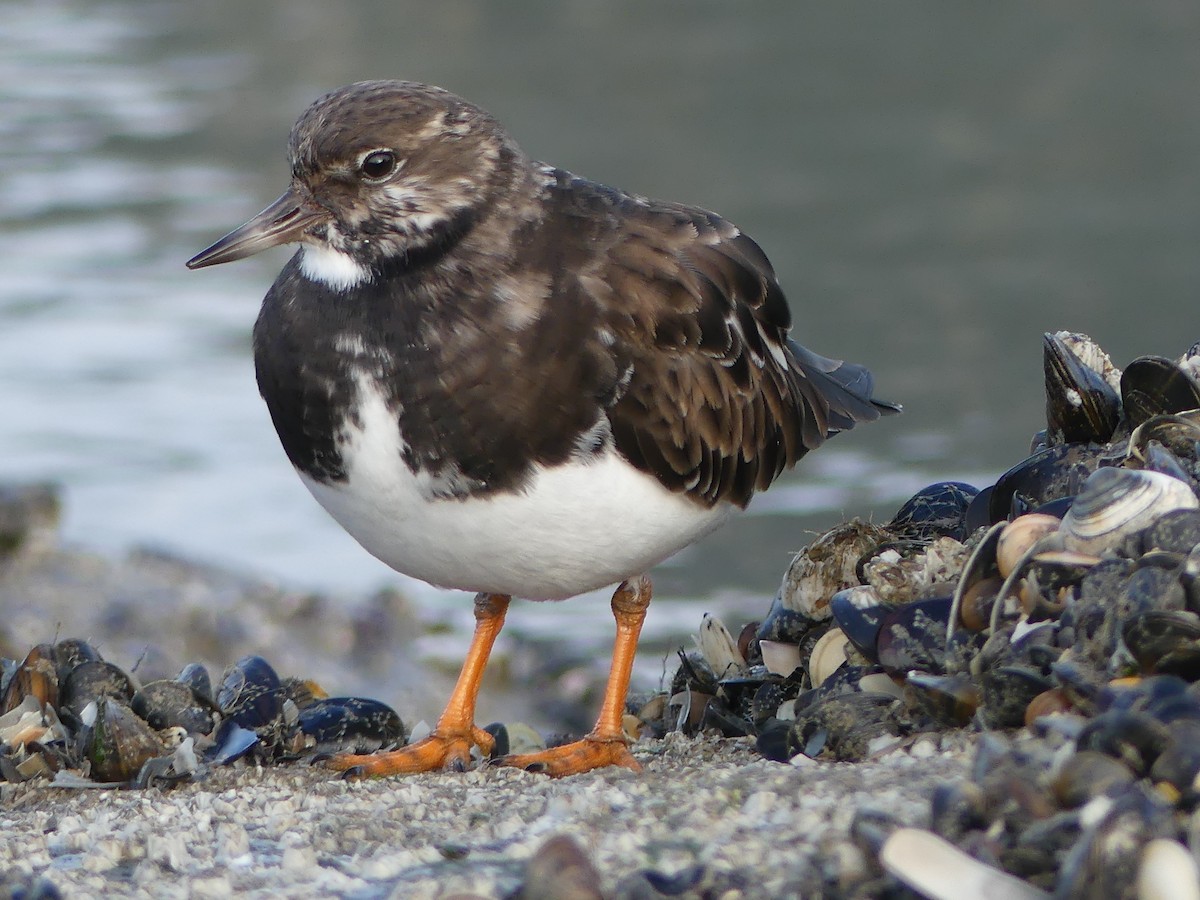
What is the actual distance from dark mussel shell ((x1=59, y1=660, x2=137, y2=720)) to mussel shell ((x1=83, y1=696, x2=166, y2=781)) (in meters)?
0.22

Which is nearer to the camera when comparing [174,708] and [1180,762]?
[1180,762]

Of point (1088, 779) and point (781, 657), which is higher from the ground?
point (781, 657)

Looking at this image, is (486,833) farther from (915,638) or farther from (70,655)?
(70,655)

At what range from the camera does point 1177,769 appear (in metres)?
2.44

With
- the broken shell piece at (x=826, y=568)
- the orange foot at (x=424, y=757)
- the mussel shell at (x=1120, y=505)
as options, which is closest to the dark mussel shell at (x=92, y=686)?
the orange foot at (x=424, y=757)

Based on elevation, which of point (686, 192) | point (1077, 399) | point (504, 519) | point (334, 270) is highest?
point (686, 192)


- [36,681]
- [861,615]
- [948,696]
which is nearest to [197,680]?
[36,681]

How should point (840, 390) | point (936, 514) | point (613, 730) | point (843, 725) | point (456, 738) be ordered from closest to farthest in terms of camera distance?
1. point (843, 725)
2. point (613, 730)
3. point (456, 738)
4. point (936, 514)
5. point (840, 390)

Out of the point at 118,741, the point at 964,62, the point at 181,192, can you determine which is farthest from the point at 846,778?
the point at 964,62

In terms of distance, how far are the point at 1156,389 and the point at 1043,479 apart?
0.35 meters

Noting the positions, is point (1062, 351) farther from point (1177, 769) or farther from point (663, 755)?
point (1177, 769)

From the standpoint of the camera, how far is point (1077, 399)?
4215 millimetres

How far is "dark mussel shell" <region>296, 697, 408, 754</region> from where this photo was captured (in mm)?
Result: 4328

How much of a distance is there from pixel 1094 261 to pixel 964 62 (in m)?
4.27
